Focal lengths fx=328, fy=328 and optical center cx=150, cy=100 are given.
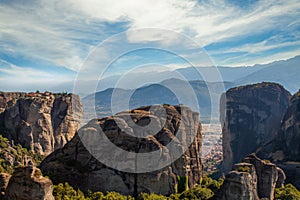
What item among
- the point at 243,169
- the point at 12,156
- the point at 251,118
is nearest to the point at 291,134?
the point at 251,118

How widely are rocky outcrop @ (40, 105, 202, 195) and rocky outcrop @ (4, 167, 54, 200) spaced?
11.3 metres

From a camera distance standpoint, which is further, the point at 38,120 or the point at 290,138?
the point at 38,120

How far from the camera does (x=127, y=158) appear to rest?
139ft

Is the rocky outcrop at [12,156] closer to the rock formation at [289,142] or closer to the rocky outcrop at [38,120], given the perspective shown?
the rocky outcrop at [38,120]

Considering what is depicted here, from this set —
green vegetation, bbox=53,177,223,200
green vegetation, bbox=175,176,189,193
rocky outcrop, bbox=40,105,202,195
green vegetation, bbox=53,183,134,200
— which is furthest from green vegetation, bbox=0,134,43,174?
green vegetation, bbox=175,176,189,193

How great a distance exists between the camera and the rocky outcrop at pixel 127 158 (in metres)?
42.2

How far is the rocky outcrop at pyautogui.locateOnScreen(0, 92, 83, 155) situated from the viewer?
8131 cm

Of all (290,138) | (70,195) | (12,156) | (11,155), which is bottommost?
(70,195)

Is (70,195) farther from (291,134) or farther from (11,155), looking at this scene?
(291,134)

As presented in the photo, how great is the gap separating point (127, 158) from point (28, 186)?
1537 centimetres

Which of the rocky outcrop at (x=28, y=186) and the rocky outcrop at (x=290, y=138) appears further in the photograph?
the rocky outcrop at (x=290, y=138)

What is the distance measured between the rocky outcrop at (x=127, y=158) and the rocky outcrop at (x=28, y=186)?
11.3 m

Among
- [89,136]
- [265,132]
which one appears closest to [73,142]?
[89,136]

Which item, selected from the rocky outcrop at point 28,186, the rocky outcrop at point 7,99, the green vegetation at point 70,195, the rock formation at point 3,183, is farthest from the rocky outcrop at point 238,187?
the rocky outcrop at point 7,99
